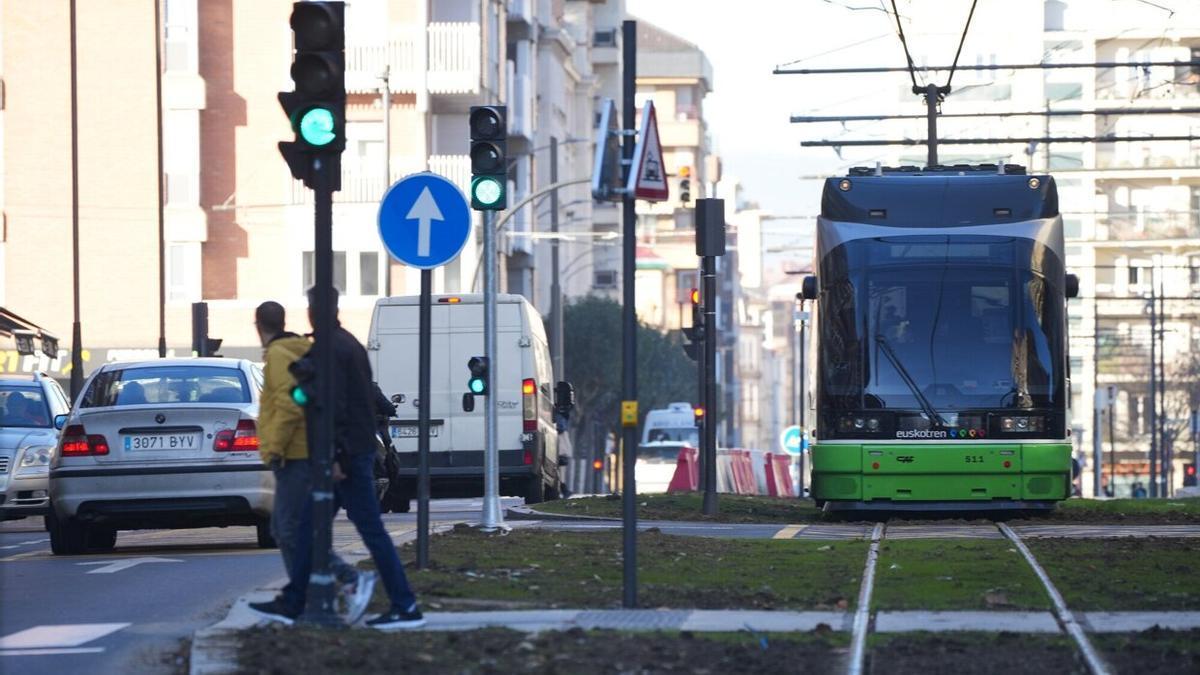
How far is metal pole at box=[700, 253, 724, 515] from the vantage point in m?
23.9

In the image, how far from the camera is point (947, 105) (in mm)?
111062

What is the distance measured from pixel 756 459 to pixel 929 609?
39589 mm

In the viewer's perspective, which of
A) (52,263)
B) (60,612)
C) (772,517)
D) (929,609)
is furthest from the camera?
(52,263)

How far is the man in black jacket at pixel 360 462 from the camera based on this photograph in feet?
36.1

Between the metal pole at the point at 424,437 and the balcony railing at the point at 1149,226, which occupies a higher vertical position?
the balcony railing at the point at 1149,226

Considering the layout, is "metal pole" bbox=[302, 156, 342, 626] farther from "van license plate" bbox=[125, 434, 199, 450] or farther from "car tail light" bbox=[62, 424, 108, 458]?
"car tail light" bbox=[62, 424, 108, 458]

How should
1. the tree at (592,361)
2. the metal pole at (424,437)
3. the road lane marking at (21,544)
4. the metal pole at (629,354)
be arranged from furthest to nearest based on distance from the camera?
the tree at (592,361), the road lane marking at (21,544), the metal pole at (424,437), the metal pole at (629,354)

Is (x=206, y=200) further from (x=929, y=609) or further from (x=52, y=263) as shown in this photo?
(x=929, y=609)

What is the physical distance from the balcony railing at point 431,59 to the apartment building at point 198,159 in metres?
0.04

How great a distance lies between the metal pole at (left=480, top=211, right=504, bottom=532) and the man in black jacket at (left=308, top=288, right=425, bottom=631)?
678 centimetres

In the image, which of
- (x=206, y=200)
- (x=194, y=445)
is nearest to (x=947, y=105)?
(x=206, y=200)

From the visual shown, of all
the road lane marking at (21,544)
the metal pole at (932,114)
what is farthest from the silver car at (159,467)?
the metal pole at (932,114)

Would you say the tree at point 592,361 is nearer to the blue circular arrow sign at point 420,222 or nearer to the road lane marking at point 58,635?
the blue circular arrow sign at point 420,222

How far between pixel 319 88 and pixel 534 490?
1622 cm
